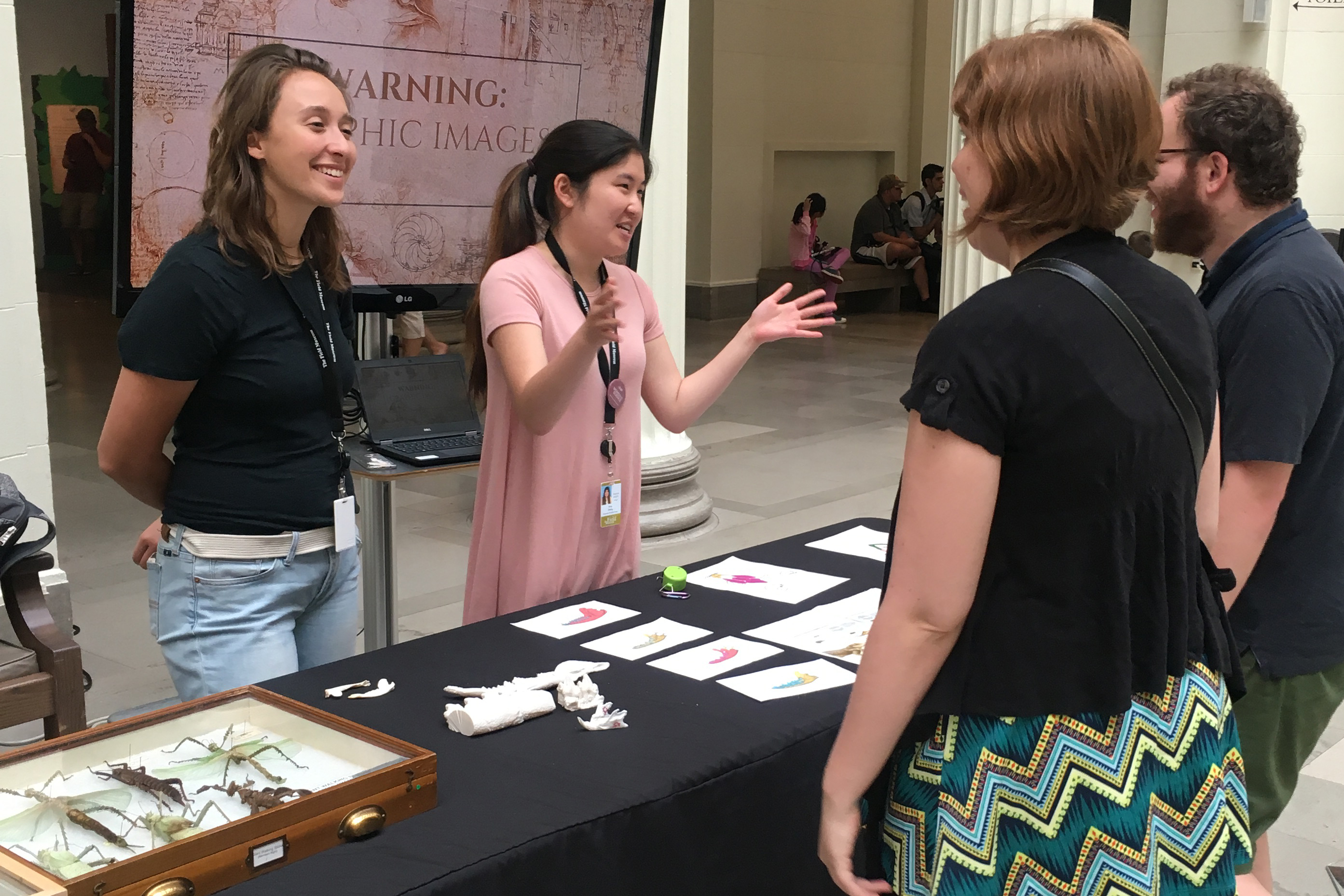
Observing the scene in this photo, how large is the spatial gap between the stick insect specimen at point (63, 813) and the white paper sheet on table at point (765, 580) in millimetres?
1344

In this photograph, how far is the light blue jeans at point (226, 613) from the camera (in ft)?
7.31

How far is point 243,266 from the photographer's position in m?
2.19

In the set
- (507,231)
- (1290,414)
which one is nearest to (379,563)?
(507,231)

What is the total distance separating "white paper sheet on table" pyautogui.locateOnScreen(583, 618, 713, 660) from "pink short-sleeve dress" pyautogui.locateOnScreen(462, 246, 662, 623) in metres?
0.32

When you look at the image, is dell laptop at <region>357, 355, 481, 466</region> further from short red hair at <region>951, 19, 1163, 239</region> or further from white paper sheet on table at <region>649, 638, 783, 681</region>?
short red hair at <region>951, 19, 1163, 239</region>

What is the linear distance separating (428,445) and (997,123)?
7.16 feet

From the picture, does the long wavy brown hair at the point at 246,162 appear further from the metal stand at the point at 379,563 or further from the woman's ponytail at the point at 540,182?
the metal stand at the point at 379,563

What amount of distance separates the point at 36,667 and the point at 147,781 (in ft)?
5.32

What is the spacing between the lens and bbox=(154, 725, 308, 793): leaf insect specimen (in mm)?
1586

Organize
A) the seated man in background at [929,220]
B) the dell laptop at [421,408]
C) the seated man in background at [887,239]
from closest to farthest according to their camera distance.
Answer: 1. the dell laptop at [421,408]
2. the seated man in background at [887,239]
3. the seated man in background at [929,220]

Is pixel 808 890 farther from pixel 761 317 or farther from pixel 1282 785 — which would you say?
pixel 761 317

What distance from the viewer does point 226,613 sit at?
2242mm

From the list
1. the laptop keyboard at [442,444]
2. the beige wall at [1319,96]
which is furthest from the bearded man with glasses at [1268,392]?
the beige wall at [1319,96]

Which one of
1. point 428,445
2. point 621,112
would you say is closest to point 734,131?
point 621,112
